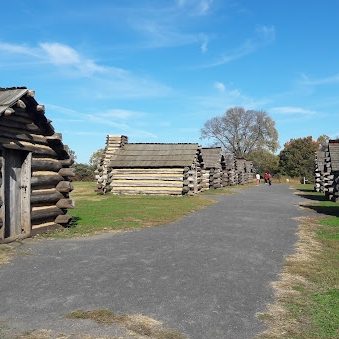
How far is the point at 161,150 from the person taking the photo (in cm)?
3397

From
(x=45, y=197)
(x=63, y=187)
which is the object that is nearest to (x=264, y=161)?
(x=63, y=187)

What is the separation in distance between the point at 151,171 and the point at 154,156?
1560 mm

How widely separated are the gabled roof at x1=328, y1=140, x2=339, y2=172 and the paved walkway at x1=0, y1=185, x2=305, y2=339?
54.9 ft

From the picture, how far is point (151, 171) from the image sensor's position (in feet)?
105

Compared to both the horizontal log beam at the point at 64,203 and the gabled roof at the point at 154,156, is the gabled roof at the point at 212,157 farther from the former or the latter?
the horizontal log beam at the point at 64,203

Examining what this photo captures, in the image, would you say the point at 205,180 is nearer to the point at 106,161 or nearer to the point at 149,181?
the point at 149,181

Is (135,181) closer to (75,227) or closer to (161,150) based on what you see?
(161,150)

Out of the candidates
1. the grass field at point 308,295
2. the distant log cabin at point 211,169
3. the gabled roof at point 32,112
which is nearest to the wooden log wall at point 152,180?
the distant log cabin at point 211,169

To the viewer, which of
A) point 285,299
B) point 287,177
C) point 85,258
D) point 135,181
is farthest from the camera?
point 287,177

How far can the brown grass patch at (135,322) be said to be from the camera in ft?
16.8

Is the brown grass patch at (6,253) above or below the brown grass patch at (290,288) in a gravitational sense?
above

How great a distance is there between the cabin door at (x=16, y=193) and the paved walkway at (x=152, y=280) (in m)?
0.74

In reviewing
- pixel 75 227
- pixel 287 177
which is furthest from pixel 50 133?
pixel 287 177

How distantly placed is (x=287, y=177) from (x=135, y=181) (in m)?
50.5
